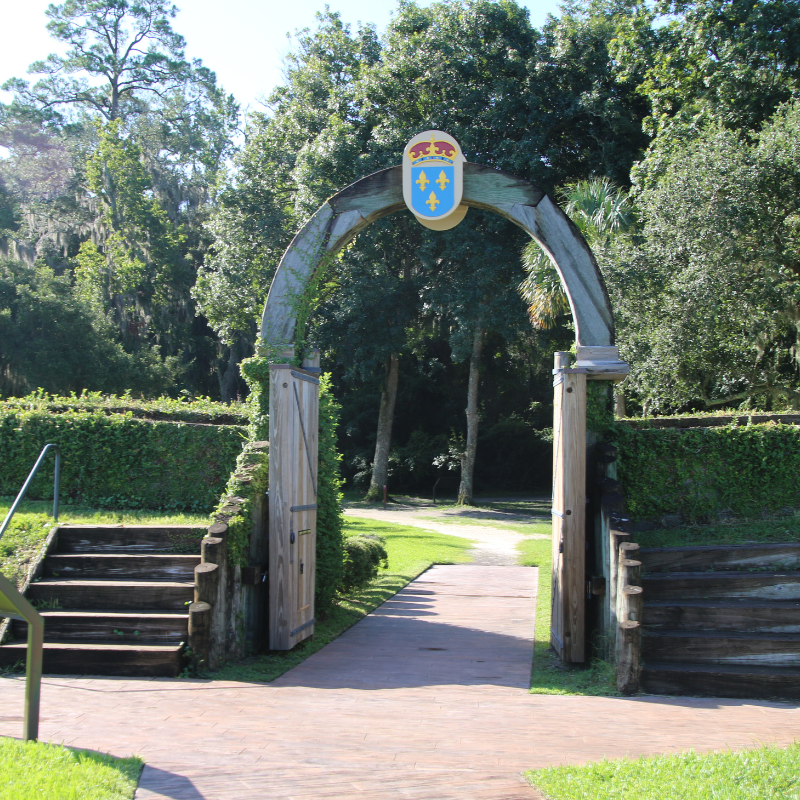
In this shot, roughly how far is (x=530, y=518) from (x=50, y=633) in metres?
18.8

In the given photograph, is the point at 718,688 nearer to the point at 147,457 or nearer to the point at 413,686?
the point at 413,686

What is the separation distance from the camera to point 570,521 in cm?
684

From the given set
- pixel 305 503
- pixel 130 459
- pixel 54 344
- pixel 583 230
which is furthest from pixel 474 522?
pixel 54 344

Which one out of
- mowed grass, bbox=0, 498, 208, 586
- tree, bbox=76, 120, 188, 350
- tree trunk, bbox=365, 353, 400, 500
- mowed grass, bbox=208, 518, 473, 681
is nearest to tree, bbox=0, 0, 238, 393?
tree, bbox=76, 120, 188, 350

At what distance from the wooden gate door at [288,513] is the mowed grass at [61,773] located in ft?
9.57

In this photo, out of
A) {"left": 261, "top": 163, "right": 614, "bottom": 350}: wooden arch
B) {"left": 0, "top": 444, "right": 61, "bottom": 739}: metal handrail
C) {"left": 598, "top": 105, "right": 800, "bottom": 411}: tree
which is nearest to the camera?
{"left": 0, "top": 444, "right": 61, "bottom": 739}: metal handrail

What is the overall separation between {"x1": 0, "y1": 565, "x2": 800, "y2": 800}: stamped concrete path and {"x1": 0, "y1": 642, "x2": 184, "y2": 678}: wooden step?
0.15 meters

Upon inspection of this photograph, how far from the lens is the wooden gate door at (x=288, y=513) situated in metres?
6.88

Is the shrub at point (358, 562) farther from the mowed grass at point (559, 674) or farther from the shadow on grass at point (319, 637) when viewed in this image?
the mowed grass at point (559, 674)

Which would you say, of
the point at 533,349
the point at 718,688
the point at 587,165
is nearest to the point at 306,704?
the point at 718,688

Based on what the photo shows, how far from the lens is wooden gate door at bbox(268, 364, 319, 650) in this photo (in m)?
6.88

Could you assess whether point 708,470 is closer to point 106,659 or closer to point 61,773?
point 106,659

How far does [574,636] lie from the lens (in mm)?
6660

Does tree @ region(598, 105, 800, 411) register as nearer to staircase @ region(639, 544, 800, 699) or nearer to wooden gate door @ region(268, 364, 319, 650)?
staircase @ region(639, 544, 800, 699)
